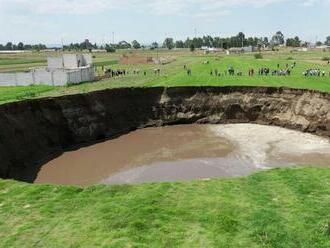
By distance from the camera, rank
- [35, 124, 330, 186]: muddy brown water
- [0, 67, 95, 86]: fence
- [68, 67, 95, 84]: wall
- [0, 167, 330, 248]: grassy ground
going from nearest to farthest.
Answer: [0, 167, 330, 248]: grassy ground < [35, 124, 330, 186]: muddy brown water < [0, 67, 95, 86]: fence < [68, 67, 95, 84]: wall

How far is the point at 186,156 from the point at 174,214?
61.6 ft

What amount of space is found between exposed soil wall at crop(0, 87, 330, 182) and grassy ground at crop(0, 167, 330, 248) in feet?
43.0

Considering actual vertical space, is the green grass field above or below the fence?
below

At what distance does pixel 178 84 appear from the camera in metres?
49.8

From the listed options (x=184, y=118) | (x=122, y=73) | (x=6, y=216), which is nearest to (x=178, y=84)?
(x=184, y=118)

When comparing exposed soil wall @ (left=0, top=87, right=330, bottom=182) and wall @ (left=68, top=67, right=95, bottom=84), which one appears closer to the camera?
exposed soil wall @ (left=0, top=87, right=330, bottom=182)

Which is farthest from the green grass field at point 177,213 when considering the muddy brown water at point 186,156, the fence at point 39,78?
the fence at point 39,78

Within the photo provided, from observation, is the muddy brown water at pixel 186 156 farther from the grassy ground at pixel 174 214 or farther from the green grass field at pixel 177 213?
the grassy ground at pixel 174 214

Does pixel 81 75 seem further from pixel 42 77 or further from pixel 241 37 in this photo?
pixel 241 37

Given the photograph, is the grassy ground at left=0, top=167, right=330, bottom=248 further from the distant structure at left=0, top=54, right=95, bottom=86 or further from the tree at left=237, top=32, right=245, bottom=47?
the tree at left=237, top=32, right=245, bottom=47

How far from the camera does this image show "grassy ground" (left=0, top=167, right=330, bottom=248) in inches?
546

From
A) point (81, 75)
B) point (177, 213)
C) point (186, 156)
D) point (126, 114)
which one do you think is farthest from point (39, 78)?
point (177, 213)

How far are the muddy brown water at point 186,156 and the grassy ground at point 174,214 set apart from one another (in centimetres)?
1044

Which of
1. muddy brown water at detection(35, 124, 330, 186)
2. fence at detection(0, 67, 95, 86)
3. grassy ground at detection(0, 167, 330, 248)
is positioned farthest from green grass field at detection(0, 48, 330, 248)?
fence at detection(0, 67, 95, 86)
